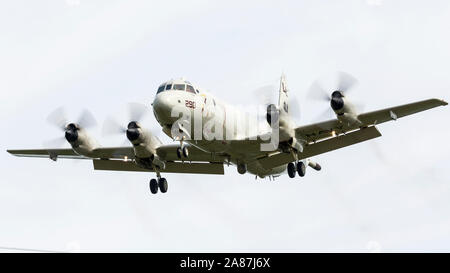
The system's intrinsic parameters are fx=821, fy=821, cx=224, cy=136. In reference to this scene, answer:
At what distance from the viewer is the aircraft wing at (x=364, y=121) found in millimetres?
36281

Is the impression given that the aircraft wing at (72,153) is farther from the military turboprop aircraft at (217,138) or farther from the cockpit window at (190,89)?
the cockpit window at (190,89)

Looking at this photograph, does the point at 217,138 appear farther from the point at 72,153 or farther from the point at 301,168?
the point at 72,153

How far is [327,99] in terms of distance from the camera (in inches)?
1483

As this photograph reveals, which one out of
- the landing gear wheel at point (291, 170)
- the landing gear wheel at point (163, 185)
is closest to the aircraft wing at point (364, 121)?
the landing gear wheel at point (291, 170)

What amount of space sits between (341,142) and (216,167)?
22.4 feet

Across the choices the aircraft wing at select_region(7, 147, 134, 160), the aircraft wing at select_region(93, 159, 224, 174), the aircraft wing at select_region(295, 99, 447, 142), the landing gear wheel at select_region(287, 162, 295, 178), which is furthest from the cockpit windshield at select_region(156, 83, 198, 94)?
the aircraft wing at select_region(93, 159, 224, 174)

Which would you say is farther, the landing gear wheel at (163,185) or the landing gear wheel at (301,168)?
the landing gear wheel at (163,185)

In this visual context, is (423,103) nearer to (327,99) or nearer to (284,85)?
(327,99)

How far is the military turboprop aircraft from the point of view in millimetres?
36875

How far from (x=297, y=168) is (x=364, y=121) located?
3986mm

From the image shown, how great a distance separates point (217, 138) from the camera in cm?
3841

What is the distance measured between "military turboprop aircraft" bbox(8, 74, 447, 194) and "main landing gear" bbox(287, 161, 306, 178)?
0.05 meters

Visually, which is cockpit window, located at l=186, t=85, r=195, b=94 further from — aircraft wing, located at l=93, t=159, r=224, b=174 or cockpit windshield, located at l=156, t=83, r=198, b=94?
aircraft wing, located at l=93, t=159, r=224, b=174

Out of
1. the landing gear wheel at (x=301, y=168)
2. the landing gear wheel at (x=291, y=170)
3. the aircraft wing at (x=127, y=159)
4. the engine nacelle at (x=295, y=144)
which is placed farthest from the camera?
the aircraft wing at (x=127, y=159)
